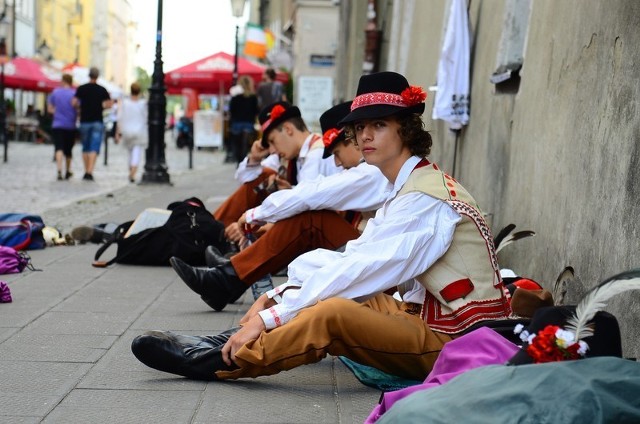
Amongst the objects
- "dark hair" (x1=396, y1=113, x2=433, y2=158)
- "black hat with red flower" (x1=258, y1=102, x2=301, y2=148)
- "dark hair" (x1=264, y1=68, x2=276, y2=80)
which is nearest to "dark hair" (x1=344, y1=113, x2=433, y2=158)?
"dark hair" (x1=396, y1=113, x2=433, y2=158)

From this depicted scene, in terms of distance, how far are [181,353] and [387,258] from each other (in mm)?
1054

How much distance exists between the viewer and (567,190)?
5.88 meters

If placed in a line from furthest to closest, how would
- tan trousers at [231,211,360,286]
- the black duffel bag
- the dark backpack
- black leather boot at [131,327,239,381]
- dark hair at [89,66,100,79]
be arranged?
1. dark hair at [89,66,100,79]
2. the dark backpack
3. the black duffel bag
4. tan trousers at [231,211,360,286]
5. black leather boot at [131,327,239,381]

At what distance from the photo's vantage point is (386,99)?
15.1 feet

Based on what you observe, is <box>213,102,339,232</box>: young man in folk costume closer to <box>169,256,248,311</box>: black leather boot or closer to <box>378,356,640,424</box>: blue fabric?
<box>169,256,248,311</box>: black leather boot

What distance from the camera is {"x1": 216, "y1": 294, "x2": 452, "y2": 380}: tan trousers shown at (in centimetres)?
434

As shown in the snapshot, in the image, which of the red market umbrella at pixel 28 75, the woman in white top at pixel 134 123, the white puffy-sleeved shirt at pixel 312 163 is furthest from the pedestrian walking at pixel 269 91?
the white puffy-sleeved shirt at pixel 312 163

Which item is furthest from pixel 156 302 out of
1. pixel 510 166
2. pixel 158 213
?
pixel 510 166

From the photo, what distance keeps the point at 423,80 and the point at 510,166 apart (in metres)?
5.86

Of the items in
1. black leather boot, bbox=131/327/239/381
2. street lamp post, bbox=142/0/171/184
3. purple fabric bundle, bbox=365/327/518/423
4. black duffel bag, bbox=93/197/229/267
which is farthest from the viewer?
street lamp post, bbox=142/0/171/184

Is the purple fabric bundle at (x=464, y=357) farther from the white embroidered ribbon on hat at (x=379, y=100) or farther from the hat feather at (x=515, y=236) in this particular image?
the hat feather at (x=515, y=236)

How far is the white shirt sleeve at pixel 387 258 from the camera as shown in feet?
14.4

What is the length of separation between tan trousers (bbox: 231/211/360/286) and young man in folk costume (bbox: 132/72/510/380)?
1.52 m

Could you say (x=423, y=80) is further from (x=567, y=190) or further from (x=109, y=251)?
(x=567, y=190)
